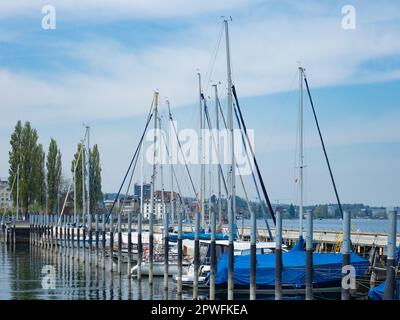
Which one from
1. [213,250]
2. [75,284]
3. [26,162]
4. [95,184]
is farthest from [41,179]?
[213,250]

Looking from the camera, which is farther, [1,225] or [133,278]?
[1,225]

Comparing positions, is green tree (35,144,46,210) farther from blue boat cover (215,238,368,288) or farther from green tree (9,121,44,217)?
blue boat cover (215,238,368,288)

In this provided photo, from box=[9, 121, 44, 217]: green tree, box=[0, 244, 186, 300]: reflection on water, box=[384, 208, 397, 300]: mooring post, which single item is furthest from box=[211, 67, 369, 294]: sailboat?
box=[9, 121, 44, 217]: green tree

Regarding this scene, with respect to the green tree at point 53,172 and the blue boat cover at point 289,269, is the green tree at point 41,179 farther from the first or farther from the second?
the blue boat cover at point 289,269

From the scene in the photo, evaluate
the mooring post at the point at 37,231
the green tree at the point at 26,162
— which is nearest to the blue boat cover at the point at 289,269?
the mooring post at the point at 37,231

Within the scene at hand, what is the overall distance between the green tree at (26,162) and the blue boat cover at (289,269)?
164 ft

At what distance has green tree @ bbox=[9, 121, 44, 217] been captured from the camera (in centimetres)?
7219

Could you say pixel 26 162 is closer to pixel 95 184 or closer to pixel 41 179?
pixel 41 179

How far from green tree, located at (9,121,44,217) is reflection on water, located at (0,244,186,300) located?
23.4m

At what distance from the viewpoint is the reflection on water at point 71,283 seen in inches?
1077

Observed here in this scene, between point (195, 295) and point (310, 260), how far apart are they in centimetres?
744
